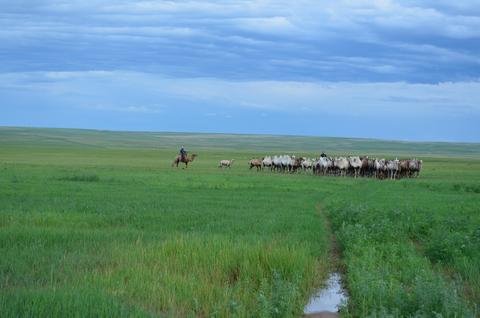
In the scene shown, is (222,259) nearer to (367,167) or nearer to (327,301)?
(327,301)

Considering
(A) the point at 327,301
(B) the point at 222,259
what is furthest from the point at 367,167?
(A) the point at 327,301

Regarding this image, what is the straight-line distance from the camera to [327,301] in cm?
1053

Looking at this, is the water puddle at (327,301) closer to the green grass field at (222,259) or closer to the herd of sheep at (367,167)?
the green grass field at (222,259)

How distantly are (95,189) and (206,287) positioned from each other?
1925 centimetres

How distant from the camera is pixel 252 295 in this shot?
997 cm

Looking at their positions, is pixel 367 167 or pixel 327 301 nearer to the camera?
pixel 327 301

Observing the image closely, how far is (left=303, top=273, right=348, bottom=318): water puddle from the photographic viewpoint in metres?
9.84

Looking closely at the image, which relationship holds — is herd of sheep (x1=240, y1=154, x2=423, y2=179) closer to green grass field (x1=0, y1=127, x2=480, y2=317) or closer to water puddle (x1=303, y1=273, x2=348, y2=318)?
green grass field (x1=0, y1=127, x2=480, y2=317)

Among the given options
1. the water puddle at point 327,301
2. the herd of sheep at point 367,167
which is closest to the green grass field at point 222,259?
the water puddle at point 327,301

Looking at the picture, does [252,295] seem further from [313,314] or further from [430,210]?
[430,210]

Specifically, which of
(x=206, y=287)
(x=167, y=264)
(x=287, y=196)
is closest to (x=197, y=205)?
(x=287, y=196)

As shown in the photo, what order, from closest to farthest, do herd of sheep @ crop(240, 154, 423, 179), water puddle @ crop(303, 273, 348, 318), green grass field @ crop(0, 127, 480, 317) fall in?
green grass field @ crop(0, 127, 480, 317), water puddle @ crop(303, 273, 348, 318), herd of sheep @ crop(240, 154, 423, 179)

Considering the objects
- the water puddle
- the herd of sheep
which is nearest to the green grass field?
the water puddle

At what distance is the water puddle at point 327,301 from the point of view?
388 inches
